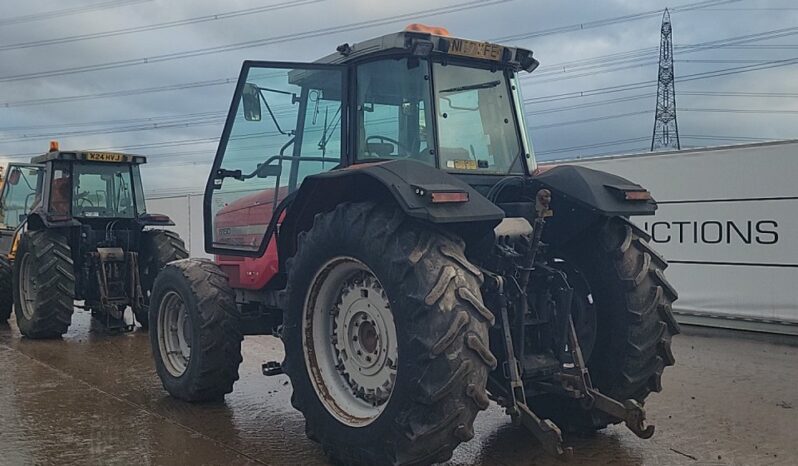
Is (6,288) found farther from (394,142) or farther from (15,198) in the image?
(394,142)

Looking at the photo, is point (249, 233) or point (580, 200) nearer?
point (580, 200)

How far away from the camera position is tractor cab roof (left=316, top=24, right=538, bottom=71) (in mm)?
4547

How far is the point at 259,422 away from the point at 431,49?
2840mm

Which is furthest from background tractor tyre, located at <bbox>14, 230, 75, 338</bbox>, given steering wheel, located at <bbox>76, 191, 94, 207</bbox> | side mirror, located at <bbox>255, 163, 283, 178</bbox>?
side mirror, located at <bbox>255, 163, 283, 178</bbox>

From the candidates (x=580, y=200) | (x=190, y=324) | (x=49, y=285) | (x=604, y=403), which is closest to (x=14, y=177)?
(x=49, y=285)

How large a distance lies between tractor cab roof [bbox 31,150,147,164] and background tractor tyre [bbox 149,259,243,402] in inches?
183

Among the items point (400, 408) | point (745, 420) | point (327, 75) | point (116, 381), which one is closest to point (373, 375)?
point (400, 408)

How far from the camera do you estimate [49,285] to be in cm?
884

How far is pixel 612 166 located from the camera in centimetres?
1043

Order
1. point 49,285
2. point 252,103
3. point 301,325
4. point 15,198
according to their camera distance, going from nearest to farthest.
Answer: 1. point 301,325
2. point 252,103
3. point 49,285
4. point 15,198

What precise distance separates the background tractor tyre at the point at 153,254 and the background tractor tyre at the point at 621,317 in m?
6.07

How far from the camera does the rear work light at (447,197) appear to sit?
12.1 feet

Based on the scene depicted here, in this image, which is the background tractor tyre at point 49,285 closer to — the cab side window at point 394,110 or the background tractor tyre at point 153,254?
the background tractor tyre at point 153,254

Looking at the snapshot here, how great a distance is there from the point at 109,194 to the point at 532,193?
23.7ft
